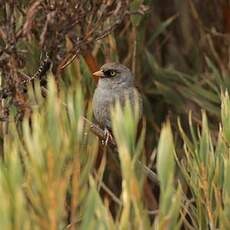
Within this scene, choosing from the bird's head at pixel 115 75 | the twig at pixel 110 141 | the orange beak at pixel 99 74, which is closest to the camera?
the twig at pixel 110 141

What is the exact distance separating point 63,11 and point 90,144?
0.30 meters

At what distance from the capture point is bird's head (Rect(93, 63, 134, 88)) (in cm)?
305

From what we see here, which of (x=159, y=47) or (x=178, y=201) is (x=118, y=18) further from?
(x=159, y=47)

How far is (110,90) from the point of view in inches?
125

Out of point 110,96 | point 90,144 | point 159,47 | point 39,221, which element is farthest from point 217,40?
point 39,221

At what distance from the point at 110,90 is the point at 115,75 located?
2.5 inches

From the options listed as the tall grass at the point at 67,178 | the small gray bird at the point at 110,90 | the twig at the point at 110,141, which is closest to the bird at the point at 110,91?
the small gray bird at the point at 110,90

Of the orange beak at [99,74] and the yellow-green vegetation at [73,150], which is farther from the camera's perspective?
the orange beak at [99,74]

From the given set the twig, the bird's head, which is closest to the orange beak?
the bird's head

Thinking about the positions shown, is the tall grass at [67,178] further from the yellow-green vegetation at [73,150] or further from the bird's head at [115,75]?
the bird's head at [115,75]

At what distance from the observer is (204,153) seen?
5.35ft

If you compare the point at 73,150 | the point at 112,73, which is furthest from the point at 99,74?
the point at 73,150

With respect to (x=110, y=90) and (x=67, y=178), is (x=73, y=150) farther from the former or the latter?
(x=110, y=90)

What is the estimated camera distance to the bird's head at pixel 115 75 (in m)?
3.05
